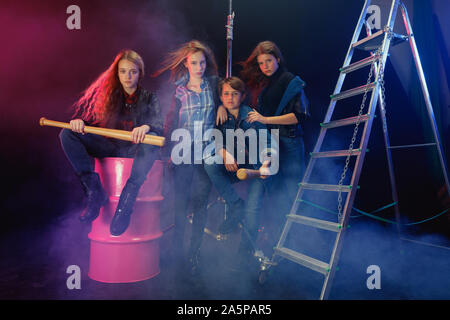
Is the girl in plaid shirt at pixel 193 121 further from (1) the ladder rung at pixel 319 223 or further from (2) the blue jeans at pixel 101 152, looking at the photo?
(1) the ladder rung at pixel 319 223

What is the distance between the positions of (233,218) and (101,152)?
108cm

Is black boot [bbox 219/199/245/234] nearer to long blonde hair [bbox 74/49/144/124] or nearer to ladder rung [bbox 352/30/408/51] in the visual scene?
long blonde hair [bbox 74/49/144/124]

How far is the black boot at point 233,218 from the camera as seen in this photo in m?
2.23

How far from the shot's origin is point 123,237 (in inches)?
79.8

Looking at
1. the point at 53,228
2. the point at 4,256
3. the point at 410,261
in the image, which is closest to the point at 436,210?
the point at 410,261

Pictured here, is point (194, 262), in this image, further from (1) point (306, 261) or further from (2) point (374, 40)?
(2) point (374, 40)

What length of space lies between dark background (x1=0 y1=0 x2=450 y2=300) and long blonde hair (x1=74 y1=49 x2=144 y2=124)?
270mm

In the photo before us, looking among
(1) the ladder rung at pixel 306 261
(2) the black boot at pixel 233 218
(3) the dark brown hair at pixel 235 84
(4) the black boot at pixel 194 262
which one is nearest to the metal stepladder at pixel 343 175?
(1) the ladder rung at pixel 306 261

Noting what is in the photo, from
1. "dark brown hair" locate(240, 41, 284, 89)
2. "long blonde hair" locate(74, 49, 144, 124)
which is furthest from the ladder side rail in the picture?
"long blonde hair" locate(74, 49, 144, 124)

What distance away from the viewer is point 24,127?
2.62 m

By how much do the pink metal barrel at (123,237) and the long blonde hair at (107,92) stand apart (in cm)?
44

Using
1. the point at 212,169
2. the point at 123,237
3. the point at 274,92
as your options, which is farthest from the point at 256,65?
the point at 123,237

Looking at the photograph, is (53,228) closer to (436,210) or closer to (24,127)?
(24,127)

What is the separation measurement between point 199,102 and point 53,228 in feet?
5.60
